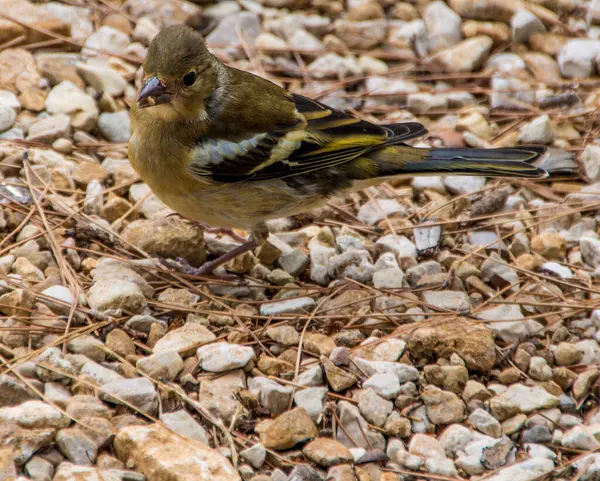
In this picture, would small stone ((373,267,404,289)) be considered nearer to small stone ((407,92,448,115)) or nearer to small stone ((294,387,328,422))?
small stone ((294,387,328,422))

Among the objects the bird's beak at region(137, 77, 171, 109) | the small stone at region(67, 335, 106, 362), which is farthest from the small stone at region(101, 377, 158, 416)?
the bird's beak at region(137, 77, 171, 109)

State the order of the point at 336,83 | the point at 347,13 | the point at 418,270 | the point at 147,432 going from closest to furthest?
the point at 147,432
the point at 418,270
the point at 336,83
the point at 347,13

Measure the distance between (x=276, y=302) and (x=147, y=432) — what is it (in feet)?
4.24

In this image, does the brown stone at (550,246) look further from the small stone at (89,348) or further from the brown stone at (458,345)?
the small stone at (89,348)

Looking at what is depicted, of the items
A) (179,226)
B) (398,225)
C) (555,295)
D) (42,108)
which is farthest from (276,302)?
(42,108)

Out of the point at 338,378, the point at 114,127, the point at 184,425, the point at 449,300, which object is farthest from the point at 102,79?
the point at 184,425

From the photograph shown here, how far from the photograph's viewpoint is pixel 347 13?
6.74 meters

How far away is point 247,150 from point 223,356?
1129 mm

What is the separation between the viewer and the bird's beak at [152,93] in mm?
3984

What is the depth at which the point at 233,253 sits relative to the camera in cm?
455

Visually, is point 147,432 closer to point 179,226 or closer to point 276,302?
point 276,302

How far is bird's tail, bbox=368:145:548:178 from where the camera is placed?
4441 mm

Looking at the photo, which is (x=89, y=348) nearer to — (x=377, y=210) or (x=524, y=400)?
Answer: (x=524, y=400)

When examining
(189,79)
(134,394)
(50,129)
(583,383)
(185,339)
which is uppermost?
(189,79)
